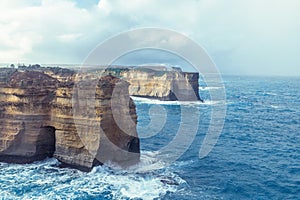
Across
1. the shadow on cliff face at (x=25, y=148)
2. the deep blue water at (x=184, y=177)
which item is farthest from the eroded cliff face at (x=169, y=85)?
the shadow on cliff face at (x=25, y=148)

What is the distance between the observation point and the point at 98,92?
30.0 m

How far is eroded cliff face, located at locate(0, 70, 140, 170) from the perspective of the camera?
99.6ft

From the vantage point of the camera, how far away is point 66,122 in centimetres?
3122

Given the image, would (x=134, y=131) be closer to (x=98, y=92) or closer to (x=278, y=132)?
(x=98, y=92)

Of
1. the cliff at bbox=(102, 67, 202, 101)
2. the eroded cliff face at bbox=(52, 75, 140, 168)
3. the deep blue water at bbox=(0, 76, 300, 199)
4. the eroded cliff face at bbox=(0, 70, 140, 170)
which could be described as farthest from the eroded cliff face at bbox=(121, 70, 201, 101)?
the eroded cliff face at bbox=(52, 75, 140, 168)

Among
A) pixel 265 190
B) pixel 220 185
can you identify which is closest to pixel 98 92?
pixel 220 185

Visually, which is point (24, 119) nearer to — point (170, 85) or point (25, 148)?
point (25, 148)

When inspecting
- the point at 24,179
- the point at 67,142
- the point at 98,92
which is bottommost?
the point at 24,179

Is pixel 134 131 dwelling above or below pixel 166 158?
above

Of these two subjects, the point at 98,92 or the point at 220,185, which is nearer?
the point at 220,185

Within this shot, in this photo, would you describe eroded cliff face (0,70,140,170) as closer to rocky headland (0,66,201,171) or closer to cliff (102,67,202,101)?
rocky headland (0,66,201,171)

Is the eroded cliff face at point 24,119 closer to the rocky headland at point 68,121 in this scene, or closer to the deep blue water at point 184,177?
the rocky headland at point 68,121

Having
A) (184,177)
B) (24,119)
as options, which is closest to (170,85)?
(24,119)

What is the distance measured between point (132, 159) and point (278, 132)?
100 feet
